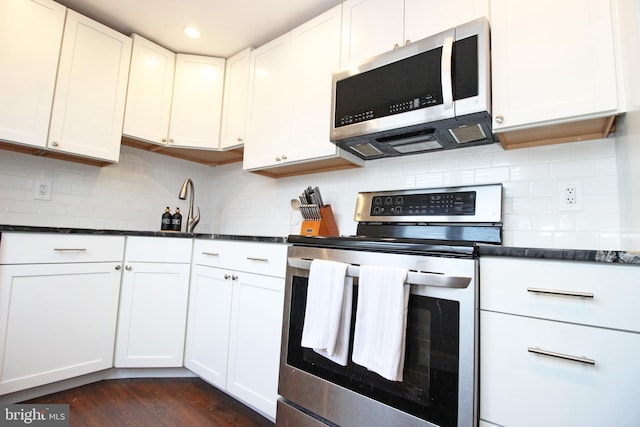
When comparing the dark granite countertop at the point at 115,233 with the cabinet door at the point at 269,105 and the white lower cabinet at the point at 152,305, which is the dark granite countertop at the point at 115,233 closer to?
the white lower cabinet at the point at 152,305

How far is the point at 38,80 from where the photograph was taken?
1.90m

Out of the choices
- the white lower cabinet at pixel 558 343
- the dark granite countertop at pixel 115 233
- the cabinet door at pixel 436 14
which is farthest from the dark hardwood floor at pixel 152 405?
the cabinet door at pixel 436 14

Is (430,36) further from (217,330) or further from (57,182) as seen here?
(57,182)

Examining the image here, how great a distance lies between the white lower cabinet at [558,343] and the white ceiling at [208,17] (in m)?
1.85

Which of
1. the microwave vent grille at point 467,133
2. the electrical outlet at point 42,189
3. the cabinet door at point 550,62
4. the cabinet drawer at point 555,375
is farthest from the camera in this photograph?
the electrical outlet at point 42,189

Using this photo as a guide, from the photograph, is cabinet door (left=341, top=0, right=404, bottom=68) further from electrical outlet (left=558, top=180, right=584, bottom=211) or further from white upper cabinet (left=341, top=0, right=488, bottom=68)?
electrical outlet (left=558, top=180, right=584, bottom=211)

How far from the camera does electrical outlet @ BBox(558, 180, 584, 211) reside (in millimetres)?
1320

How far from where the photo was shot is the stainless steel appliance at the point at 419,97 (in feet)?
4.25

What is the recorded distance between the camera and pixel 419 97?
1.43 meters

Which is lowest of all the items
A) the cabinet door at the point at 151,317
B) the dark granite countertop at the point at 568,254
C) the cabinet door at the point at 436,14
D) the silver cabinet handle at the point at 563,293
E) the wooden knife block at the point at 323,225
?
the cabinet door at the point at 151,317

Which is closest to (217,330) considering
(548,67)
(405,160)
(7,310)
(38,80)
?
(7,310)

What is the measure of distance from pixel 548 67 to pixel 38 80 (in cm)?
266

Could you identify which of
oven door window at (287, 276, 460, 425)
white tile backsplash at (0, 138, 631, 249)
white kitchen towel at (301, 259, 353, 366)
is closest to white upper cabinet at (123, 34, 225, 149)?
white tile backsplash at (0, 138, 631, 249)

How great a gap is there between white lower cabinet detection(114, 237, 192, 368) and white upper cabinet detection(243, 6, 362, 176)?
2.68 ft
